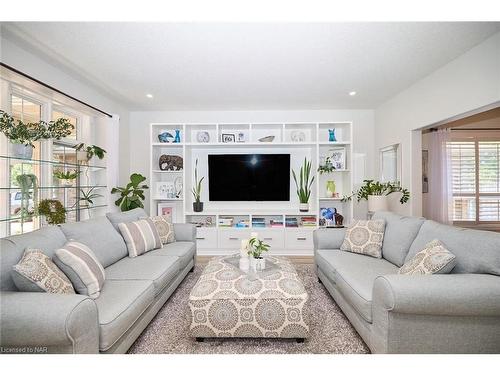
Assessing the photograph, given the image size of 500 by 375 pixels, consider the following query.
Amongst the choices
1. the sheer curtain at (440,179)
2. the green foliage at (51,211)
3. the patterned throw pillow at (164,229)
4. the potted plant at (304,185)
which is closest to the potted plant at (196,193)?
the patterned throw pillow at (164,229)

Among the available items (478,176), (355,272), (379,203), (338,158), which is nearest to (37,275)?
(355,272)

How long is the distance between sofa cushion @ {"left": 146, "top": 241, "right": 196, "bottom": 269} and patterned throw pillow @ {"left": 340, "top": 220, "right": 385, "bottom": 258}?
177cm

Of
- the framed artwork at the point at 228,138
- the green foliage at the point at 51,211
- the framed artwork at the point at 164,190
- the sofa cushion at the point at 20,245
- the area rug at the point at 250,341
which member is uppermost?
the framed artwork at the point at 228,138

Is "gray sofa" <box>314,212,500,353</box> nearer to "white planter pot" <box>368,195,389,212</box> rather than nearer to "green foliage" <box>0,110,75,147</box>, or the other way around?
"white planter pot" <box>368,195,389,212</box>

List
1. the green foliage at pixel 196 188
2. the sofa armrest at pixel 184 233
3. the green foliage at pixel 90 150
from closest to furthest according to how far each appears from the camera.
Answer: the sofa armrest at pixel 184 233, the green foliage at pixel 90 150, the green foliage at pixel 196 188

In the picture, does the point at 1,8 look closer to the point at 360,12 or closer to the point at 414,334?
the point at 360,12

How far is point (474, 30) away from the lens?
88.4 inches

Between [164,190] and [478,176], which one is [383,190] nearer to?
[478,176]

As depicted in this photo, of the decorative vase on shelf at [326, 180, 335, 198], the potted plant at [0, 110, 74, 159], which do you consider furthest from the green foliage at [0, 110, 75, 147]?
the decorative vase on shelf at [326, 180, 335, 198]

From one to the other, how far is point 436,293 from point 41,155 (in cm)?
403

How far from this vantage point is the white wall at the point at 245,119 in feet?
15.3

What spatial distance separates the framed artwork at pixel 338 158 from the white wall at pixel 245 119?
0.59 meters

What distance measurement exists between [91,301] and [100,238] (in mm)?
1108

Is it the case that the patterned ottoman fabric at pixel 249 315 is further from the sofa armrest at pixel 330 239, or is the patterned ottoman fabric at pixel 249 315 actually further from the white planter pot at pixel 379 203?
the white planter pot at pixel 379 203
